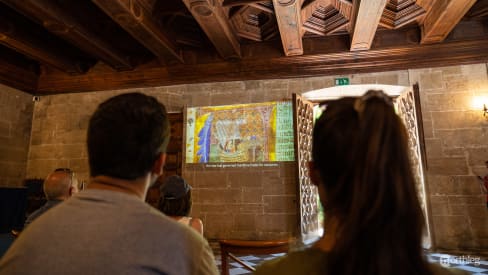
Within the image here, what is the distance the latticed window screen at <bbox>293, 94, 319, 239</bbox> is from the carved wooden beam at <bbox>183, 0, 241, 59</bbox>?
140 centimetres

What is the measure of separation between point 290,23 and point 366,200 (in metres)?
4.30

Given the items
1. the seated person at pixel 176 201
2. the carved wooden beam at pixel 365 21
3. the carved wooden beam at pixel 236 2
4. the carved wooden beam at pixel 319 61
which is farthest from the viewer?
the carved wooden beam at pixel 319 61

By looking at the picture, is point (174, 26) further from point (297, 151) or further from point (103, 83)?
point (297, 151)

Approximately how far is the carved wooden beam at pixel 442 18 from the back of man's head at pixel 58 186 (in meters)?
4.84

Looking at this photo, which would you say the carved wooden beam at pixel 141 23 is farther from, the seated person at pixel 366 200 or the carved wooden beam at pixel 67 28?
the seated person at pixel 366 200

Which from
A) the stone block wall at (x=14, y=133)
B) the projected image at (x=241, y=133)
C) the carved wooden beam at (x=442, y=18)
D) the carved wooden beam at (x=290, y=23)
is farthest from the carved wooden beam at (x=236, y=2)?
the stone block wall at (x=14, y=133)

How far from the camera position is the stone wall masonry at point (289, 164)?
4.79 metres

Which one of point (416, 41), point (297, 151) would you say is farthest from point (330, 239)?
point (416, 41)

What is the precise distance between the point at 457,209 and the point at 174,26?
5.50 metres

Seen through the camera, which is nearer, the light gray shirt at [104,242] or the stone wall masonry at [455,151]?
the light gray shirt at [104,242]

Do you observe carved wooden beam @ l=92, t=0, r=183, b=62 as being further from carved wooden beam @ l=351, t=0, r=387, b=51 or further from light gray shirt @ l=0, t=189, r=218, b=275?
light gray shirt @ l=0, t=189, r=218, b=275

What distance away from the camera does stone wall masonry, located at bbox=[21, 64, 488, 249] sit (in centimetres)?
479

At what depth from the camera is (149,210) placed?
83 cm

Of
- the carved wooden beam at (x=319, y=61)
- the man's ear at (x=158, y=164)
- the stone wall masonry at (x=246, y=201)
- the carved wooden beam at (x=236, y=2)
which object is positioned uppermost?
the carved wooden beam at (x=236, y=2)
